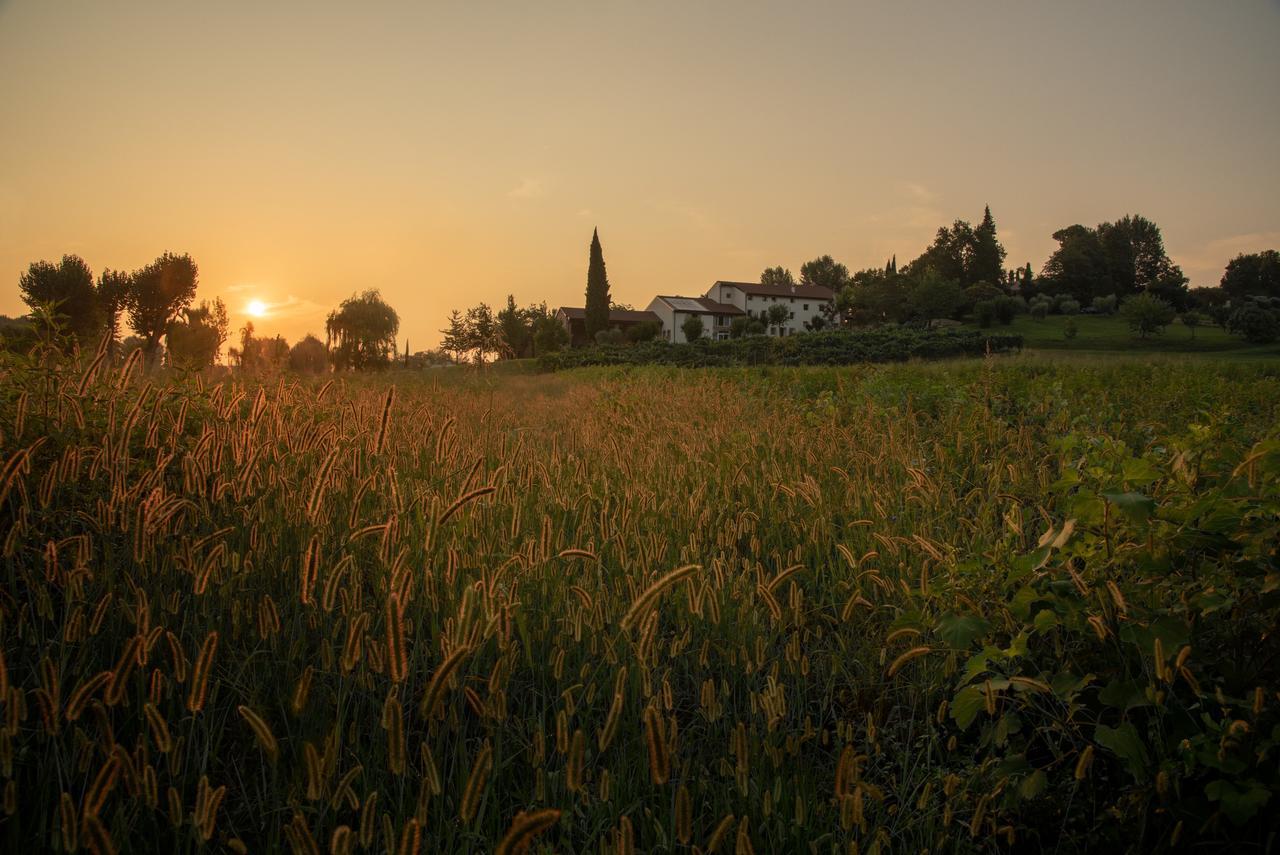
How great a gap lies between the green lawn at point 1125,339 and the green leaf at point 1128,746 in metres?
43.7

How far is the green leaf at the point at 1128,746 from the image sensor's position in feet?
6.32

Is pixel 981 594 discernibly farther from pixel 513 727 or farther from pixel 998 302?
pixel 998 302

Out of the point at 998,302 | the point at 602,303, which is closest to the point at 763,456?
the point at 998,302

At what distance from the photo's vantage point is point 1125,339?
46.5 m

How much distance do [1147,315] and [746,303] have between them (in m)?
58.5

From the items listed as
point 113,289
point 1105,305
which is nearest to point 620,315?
point 1105,305

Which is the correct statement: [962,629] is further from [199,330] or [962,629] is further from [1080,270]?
[1080,270]

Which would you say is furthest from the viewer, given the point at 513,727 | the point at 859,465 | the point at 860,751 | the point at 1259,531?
the point at 859,465

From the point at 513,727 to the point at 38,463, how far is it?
3.04 meters

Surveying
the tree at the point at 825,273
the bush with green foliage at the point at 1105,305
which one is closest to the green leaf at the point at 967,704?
the bush with green foliage at the point at 1105,305

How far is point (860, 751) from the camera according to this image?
2590mm

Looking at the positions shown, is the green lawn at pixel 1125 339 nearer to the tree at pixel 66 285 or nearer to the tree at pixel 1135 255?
the tree at pixel 1135 255

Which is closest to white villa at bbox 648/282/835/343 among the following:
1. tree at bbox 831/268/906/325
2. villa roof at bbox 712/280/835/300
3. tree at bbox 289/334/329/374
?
villa roof at bbox 712/280/835/300

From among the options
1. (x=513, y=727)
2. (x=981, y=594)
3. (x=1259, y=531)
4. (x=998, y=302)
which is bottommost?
(x=513, y=727)
